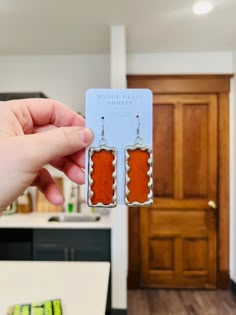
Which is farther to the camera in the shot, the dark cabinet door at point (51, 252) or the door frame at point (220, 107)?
the door frame at point (220, 107)

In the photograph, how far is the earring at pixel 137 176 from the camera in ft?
2.02

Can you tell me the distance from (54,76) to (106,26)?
3.52 ft

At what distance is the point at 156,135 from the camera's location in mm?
3410

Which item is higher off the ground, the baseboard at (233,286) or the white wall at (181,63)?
the white wall at (181,63)

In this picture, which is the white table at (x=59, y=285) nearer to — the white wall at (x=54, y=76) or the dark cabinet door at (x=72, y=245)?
the dark cabinet door at (x=72, y=245)

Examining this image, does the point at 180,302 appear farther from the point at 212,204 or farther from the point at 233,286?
the point at 212,204

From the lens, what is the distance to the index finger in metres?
0.75

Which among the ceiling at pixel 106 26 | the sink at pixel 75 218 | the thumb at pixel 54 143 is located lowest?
the sink at pixel 75 218

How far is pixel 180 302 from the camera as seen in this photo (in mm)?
3123

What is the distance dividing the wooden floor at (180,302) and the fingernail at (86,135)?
2775mm

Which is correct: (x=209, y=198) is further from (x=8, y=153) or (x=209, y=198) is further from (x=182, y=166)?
(x=8, y=153)

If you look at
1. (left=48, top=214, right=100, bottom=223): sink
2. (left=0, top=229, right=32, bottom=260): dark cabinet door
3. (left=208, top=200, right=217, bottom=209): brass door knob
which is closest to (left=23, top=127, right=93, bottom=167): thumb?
(left=0, top=229, right=32, bottom=260): dark cabinet door

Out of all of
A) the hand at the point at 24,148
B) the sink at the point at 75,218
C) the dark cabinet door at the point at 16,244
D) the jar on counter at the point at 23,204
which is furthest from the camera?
the jar on counter at the point at 23,204

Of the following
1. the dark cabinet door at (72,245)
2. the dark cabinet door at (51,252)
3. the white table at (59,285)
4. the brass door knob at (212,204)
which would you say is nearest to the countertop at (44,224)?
the dark cabinet door at (72,245)
